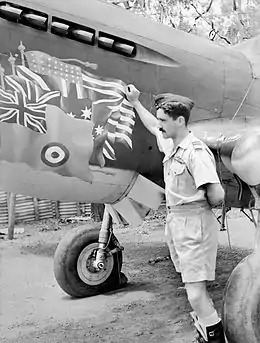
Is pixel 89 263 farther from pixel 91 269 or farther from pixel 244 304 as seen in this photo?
pixel 244 304

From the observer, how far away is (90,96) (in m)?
3.59

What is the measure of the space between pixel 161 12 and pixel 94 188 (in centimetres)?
995

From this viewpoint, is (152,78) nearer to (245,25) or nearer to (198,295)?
(198,295)

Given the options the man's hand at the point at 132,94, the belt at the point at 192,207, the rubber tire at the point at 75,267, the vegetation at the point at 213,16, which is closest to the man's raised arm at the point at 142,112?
the man's hand at the point at 132,94

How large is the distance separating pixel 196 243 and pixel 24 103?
4.80ft

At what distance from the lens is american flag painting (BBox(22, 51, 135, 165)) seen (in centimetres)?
348

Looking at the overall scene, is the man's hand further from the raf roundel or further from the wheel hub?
the wheel hub

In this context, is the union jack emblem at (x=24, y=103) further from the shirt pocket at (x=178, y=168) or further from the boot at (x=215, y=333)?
the boot at (x=215, y=333)

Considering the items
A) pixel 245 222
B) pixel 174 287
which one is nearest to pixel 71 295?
pixel 174 287

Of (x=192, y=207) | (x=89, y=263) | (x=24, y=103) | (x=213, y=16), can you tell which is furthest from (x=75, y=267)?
(x=213, y=16)

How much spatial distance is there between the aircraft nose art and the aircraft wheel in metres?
1.26

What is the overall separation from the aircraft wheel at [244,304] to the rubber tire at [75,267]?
7.96ft

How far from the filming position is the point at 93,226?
5.54 meters

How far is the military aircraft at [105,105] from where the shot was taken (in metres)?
3.40
